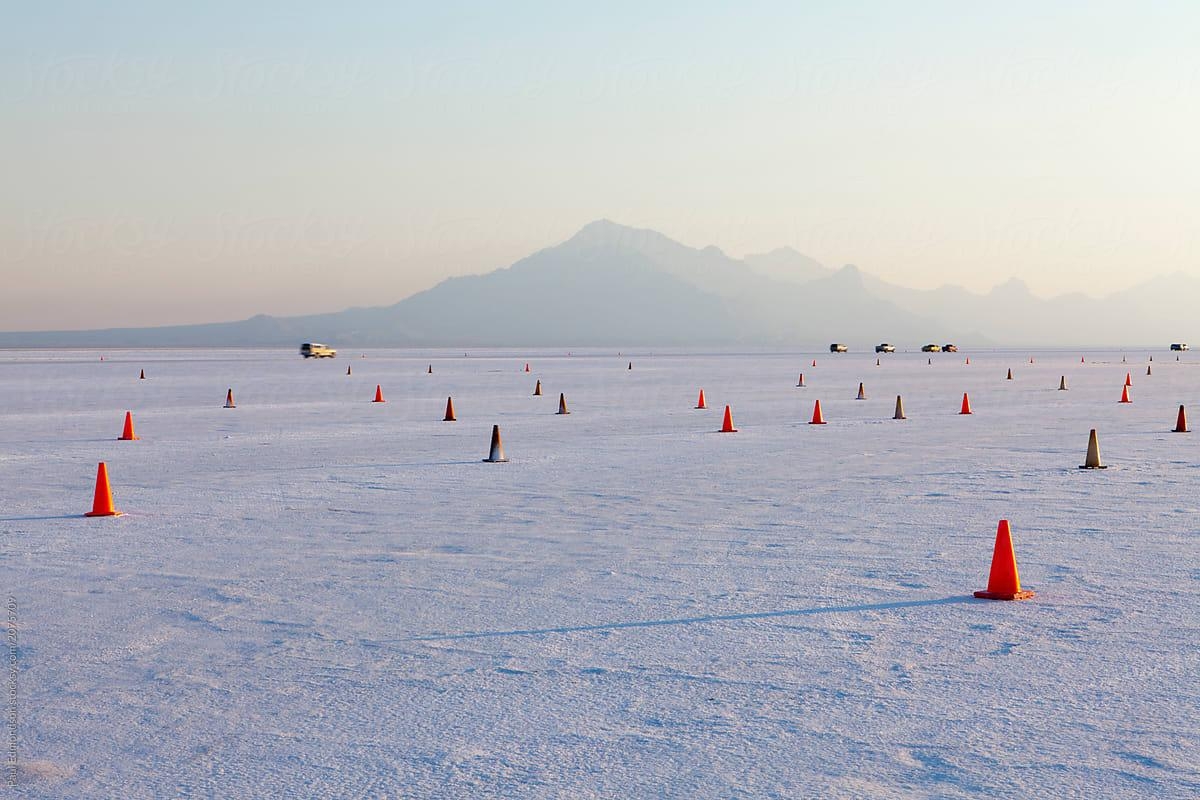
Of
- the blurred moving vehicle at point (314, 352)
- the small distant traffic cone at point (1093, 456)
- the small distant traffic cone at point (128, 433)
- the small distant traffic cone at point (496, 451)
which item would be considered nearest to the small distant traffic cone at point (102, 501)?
the small distant traffic cone at point (496, 451)

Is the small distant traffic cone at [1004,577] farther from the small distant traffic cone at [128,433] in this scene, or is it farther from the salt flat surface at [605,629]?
the small distant traffic cone at [128,433]

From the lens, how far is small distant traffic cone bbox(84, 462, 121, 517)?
1197 centimetres

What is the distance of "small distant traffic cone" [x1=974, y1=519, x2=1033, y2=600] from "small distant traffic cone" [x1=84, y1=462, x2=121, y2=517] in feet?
25.9

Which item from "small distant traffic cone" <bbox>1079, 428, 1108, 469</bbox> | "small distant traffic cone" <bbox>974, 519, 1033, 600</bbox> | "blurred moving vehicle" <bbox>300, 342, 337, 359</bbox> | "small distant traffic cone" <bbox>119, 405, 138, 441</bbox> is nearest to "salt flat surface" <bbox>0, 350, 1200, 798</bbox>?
"small distant traffic cone" <bbox>974, 519, 1033, 600</bbox>

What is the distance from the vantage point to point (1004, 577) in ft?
26.3

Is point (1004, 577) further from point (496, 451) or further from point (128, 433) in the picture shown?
point (128, 433)

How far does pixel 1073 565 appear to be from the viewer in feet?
29.8

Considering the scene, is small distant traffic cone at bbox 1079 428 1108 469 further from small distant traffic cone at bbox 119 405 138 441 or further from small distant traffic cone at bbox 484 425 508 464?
small distant traffic cone at bbox 119 405 138 441

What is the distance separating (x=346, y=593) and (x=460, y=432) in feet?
46.1

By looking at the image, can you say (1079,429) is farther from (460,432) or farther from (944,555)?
(944,555)

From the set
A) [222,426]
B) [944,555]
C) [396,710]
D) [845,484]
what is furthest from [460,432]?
[396,710]

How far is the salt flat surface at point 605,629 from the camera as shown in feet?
16.1

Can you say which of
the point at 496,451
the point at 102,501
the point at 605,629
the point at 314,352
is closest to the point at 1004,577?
the point at 605,629

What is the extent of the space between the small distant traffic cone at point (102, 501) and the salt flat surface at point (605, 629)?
18 centimetres
